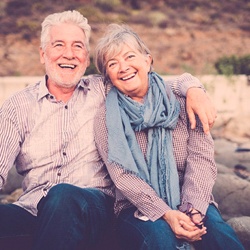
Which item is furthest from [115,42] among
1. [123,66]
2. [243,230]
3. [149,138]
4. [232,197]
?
[232,197]

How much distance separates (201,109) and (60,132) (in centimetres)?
97

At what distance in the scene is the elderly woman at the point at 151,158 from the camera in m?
3.15

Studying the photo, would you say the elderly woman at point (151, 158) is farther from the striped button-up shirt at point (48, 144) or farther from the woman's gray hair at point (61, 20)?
the woman's gray hair at point (61, 20)

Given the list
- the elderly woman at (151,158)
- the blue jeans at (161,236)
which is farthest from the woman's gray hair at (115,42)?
the blue jeans at (161,236)

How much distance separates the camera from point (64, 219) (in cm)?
299

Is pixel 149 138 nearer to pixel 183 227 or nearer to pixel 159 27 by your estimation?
pixel 183 227

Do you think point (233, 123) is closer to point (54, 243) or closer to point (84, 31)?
point (84, 31)

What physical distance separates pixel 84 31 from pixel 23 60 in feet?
37.2

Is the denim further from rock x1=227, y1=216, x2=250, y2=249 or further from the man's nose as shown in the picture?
rock x1=227, y1=216, x2=250, y2=249

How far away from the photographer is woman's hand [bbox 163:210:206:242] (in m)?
3.11

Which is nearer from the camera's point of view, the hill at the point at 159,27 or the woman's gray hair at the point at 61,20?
the woman's gray hair at the point at 61,20

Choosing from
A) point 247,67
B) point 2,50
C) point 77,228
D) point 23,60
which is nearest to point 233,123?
point 247,67

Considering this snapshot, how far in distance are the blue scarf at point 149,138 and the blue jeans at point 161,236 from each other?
0.25 metres

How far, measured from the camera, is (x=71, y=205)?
3.04 meters
